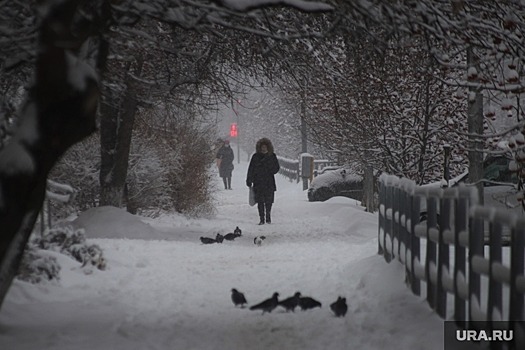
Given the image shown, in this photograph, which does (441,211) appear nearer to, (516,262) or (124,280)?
(516,262)

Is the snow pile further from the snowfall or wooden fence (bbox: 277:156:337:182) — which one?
wooden fence (bbox: 277:156:337:182)

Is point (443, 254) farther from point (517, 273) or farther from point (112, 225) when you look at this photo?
point (112, 225)

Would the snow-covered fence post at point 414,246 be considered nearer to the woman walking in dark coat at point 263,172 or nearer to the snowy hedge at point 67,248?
the snowy hedge at point 67,248

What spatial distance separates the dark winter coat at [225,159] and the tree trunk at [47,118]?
92.2ft

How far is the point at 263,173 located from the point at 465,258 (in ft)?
36.5

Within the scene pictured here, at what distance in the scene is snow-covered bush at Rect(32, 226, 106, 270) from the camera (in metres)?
8.37

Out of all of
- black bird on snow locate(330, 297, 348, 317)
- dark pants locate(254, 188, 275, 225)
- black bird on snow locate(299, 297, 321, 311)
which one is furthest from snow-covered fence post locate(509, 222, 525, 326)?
dark pants locate(254, 188, 275, 225)

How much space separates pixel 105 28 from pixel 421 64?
23.1 ft

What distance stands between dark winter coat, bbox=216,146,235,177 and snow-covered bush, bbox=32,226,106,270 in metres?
23.8

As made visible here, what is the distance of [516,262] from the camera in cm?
390

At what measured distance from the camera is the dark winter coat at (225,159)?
3305cm

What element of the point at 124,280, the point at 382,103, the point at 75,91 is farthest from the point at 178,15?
the point at 382,103

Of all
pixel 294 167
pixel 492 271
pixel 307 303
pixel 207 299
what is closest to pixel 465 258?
pixel 492 271

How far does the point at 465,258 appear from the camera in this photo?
488 centimetres
